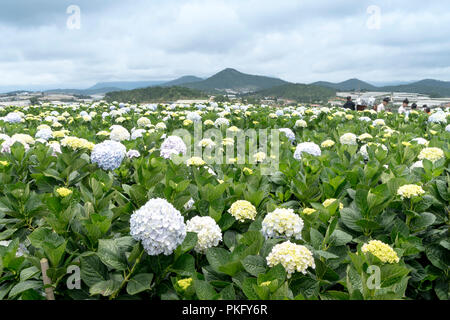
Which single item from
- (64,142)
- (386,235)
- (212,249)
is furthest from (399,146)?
(64,142)

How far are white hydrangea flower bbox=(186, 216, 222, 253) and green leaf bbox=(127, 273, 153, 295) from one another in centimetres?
36

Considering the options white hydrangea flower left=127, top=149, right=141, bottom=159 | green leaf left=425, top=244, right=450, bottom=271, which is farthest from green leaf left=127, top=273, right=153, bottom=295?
white hydrangea flower left=127, top=149, right=141, bottom=159

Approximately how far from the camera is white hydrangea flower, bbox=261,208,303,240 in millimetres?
1844

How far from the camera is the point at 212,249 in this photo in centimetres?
177

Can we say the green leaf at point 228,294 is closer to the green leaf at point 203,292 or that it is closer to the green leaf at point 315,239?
the green leaf at point 203,292

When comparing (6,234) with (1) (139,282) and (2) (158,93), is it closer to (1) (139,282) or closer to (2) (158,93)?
(1) (139,282)

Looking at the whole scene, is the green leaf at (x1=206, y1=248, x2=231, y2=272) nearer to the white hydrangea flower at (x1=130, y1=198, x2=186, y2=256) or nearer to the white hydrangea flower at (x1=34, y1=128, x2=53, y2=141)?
the white hydrangea flower at (x1=130, y1=198, x2=186, y2=256)

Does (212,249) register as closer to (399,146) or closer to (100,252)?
(100,252)

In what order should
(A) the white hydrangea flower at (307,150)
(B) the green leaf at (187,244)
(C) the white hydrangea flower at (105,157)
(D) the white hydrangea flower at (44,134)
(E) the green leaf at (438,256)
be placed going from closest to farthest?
(B) the green leaf at (187,244)
(E) the green leaf at (438,256)
(C) the white hydrangea flower at (105,157)
(A) the white hydrangea flower at (307,150)
(D) the white hydrangea flower at (44,134)

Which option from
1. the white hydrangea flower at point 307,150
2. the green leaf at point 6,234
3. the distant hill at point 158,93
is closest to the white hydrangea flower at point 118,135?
the white hydrangea flower at point 307,150

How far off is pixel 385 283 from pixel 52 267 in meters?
1.65

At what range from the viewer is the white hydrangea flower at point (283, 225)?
72.6 inches

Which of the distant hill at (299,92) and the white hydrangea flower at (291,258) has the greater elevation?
the distant hill at (299,92)

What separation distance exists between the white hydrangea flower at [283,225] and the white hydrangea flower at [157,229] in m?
0.53
